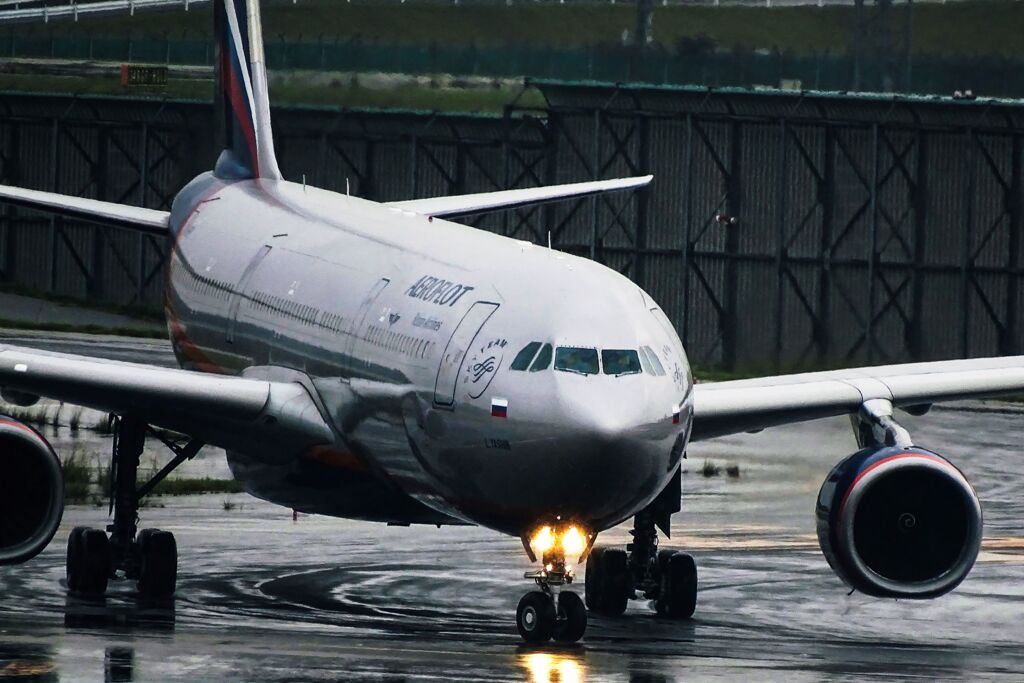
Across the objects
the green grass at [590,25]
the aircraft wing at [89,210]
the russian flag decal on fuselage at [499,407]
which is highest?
the green grass at [590,25]

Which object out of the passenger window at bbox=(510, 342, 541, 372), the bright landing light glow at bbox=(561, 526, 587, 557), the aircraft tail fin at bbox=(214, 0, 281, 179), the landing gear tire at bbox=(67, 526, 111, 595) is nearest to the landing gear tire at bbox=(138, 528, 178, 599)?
the landing gear tire at bbox=(67, 526, 111, 595)

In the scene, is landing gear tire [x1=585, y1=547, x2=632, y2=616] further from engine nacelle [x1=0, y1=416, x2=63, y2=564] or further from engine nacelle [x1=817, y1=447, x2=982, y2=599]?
engine nacelle [x1=0, y1=416, x2=63, y2=564]

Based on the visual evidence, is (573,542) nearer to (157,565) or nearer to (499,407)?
(499,407)

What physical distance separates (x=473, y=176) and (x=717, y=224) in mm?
8006

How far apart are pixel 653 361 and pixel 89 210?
14.2 meters

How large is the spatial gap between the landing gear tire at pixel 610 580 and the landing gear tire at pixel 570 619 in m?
4.46

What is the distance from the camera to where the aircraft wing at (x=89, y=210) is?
3231 centimetres

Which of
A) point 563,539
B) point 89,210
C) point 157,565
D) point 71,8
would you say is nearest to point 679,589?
point 563,539

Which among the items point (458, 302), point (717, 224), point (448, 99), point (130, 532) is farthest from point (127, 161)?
point (458, 302)

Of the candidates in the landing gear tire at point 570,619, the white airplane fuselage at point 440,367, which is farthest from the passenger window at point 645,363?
the landing gear tire at point 570,619

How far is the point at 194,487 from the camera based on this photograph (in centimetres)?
3631

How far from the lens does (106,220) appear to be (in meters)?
32.9

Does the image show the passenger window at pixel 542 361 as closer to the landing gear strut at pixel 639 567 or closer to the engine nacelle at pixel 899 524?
the engine nacelle at pixel 899 524

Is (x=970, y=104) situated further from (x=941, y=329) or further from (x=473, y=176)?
(x=473, y=176)
